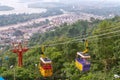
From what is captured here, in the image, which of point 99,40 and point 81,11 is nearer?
point 99,40

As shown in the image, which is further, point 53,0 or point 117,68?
Result: point 53,0

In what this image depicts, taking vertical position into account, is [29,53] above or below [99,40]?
below

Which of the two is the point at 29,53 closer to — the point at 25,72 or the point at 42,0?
the point at 25,72

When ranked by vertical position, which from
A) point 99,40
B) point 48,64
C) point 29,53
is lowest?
point 29,53

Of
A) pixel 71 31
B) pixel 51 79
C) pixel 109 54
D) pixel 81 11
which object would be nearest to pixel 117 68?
pixel 109 54

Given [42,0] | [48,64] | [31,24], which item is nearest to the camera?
[48,64]

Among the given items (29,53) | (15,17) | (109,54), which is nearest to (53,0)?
(15,17)

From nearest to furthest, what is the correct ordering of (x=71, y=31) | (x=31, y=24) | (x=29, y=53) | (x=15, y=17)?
(x=29, y=53) → (x=71, y=31) → (x=31, y=24) → (x=15, y=17)

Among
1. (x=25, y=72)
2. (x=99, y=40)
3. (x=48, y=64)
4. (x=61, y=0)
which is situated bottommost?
(x=61, y=0)

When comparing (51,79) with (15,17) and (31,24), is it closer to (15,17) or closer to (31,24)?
(31,24)

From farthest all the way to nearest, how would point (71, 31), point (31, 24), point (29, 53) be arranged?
1. point (31, 24)
2. point (71, 31)
3. point (29, 53)
